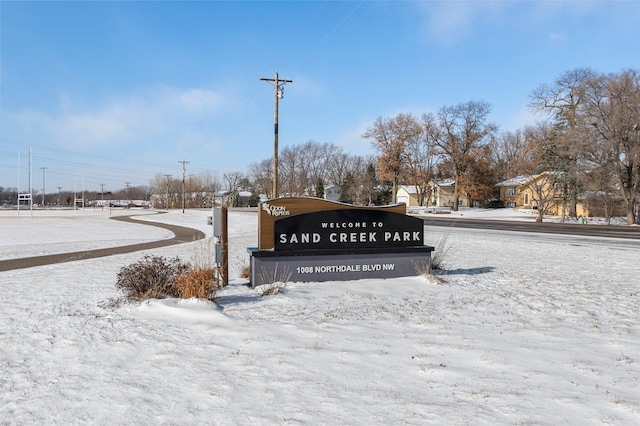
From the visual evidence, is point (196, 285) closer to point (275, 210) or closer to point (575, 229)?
point (275, 210)

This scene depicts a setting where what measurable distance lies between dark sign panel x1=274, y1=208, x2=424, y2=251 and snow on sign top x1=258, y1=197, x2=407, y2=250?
0.09 metres

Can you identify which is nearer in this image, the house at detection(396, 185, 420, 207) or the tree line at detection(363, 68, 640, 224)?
the tree line at detection(363, 68, 640, 224)

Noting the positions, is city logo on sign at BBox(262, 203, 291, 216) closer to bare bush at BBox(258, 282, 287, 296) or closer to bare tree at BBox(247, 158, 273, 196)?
bare bush at BBox(258, 282, 287, 296)

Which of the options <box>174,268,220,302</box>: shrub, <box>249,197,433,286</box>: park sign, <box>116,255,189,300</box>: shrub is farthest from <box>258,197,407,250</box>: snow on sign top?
<box>116,255,189,300</box>: shrub

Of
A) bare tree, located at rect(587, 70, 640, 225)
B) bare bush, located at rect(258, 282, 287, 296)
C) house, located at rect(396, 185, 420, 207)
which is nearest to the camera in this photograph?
bare bush, located at rect(258, 282, 287, 296)

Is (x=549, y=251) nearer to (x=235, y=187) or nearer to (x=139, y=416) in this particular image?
(x=139, y=416)

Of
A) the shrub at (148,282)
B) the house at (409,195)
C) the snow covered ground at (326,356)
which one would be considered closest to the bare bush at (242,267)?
the snow covered ground at (326,356)

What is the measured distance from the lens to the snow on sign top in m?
8.21

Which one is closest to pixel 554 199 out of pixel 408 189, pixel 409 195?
pixel 409 195

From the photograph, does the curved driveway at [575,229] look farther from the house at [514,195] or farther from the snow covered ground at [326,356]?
the house at [514,195]

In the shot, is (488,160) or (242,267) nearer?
(242,267)

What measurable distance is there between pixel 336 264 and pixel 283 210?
Result: 1504mm

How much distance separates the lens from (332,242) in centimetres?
852

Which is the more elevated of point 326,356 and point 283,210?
point 283,210
